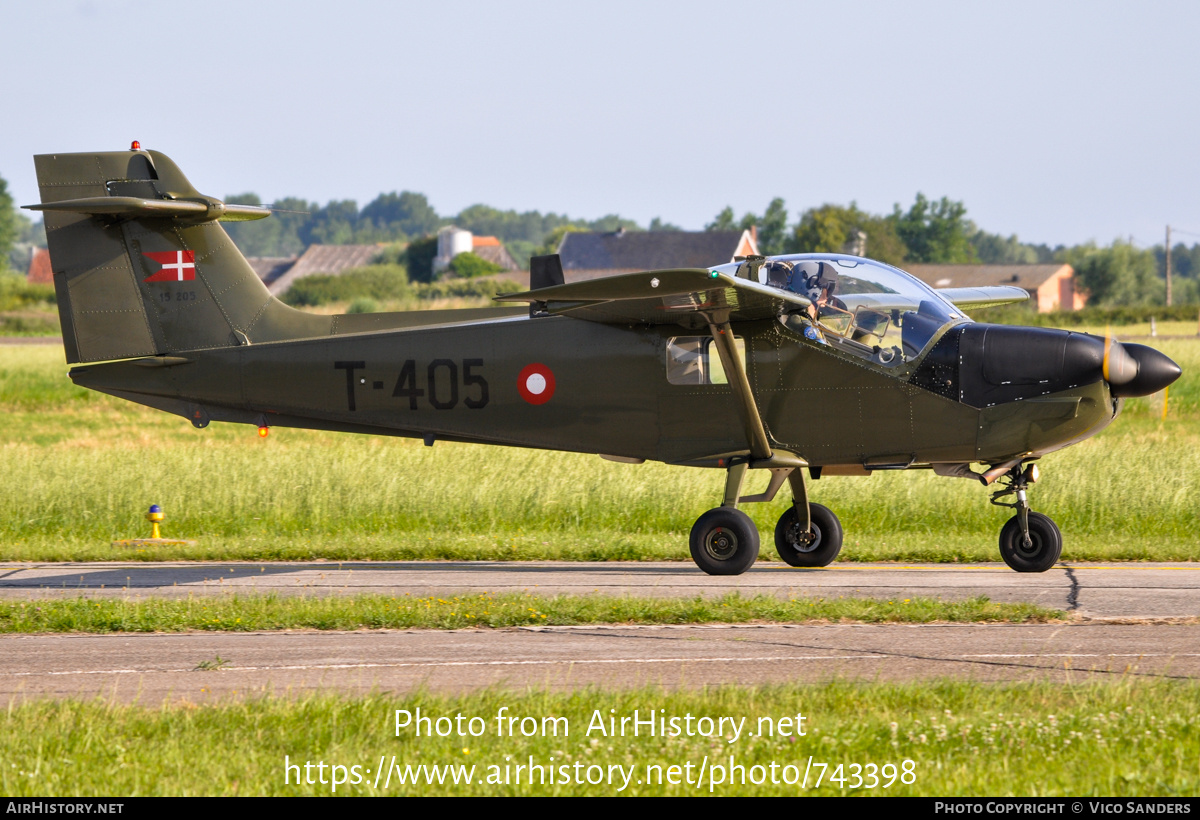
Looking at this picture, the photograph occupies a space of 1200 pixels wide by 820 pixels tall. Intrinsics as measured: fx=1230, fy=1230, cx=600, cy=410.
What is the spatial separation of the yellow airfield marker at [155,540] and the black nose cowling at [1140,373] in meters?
9.64

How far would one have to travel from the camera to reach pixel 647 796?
5.25 metres

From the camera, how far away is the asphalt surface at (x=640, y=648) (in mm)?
7406

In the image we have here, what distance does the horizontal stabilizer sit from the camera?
1204 cm

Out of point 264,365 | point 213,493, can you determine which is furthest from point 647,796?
point 213,493

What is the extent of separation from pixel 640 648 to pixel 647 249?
8876 cm

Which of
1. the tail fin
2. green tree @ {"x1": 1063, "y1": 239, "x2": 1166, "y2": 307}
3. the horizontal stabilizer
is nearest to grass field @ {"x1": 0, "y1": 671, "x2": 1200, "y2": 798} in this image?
the horizontal stabilizer

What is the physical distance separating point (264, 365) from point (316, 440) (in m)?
13.8

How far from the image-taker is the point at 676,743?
586 centimetres

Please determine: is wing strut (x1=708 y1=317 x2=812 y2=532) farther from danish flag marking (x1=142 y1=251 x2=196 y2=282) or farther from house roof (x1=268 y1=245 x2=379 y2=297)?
house roof (x1=268 y1=245 x2=379 y2=297)

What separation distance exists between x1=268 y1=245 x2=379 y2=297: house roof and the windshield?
4835 inches

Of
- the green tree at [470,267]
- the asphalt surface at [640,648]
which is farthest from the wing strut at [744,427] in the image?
the green tree at [470,267]

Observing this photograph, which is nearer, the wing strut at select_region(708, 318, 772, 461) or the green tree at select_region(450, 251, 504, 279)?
the wing strut at select_region(708, 318, 772, 461)

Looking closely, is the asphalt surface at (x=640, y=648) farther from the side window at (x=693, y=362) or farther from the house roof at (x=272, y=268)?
the house roof at (x=272, y=268)

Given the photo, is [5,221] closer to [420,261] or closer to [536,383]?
[420,261]
